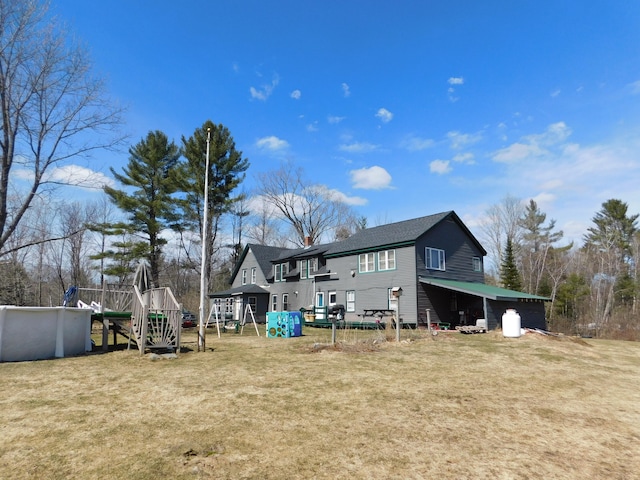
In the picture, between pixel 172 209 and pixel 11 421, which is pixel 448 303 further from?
pixel 172 209

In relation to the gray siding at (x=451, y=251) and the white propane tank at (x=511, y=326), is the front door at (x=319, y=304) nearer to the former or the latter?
the gray siding at (x=451, y=251)

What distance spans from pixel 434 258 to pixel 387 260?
9.83 feet

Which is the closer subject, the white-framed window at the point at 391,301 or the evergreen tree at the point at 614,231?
the white-framed window at the point at 391,301

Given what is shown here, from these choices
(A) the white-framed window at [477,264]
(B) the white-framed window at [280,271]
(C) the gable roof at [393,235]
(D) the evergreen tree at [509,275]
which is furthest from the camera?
(D) the evergreen tree at [509,275]

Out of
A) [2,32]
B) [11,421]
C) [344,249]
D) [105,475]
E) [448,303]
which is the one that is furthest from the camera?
[344,249]

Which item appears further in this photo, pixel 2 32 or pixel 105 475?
pixel 2 32

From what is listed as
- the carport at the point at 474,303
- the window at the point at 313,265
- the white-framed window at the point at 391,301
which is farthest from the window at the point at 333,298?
the carport at the point at 474,303

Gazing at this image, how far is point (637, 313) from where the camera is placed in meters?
29.2

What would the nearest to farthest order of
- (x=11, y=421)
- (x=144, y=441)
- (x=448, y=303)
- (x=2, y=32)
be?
(x=144, y=441), (x=11, y=421), (x=2, y=32), (x=448, y=303)

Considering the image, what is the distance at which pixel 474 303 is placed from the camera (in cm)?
2491

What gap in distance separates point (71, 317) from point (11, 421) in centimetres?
805

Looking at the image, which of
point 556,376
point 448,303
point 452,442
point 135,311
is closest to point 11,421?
point 452,442

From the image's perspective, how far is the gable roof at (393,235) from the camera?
950 inches

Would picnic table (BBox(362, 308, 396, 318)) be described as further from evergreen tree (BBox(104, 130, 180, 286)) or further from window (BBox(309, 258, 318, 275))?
evergreen tree (BBox(104, 130, 180, 286))
